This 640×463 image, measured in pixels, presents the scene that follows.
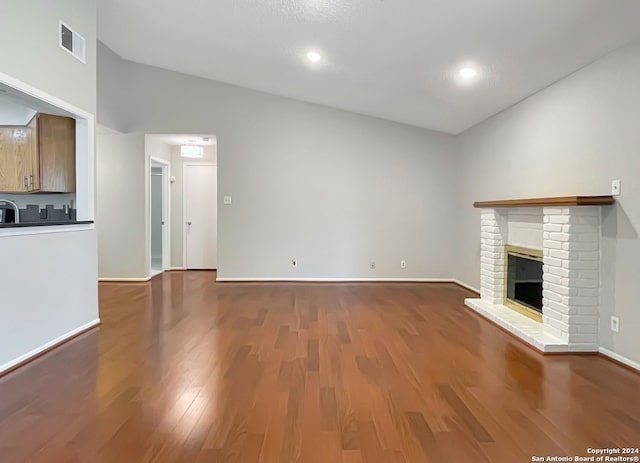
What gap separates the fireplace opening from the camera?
388 centimetres

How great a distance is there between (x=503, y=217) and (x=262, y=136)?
12.5 feet

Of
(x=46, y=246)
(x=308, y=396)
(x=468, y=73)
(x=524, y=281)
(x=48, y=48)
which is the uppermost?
(x=468, y=73)

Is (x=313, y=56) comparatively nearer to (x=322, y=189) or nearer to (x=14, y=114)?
(x=322, y=189)

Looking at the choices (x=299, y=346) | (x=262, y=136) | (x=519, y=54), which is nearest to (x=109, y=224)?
(x=262, y=136)

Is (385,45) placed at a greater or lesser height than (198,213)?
greater

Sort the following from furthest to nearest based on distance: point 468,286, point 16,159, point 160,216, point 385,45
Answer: point 160,216
point 468,286
point 16,159
point 385,45

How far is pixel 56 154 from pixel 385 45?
Answer: 3.65 metres

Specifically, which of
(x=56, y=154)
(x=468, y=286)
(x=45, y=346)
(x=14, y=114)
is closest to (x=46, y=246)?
(x=45, y=346)

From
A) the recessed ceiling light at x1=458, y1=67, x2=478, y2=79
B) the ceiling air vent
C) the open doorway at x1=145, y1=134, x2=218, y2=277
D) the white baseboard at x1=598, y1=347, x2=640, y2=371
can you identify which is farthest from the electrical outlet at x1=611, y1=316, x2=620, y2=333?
the open doorway at x1=145, y1=134, x2=218, y2=277

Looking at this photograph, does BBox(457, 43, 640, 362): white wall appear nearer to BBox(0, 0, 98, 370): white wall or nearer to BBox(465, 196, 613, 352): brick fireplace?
BBox(465, 196, 613, 352): brick fireplace

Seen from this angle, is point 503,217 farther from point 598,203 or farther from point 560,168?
point 598,203

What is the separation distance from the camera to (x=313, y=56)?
445 cm

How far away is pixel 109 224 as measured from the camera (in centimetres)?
625

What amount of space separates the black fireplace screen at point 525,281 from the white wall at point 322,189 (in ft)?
6.57
